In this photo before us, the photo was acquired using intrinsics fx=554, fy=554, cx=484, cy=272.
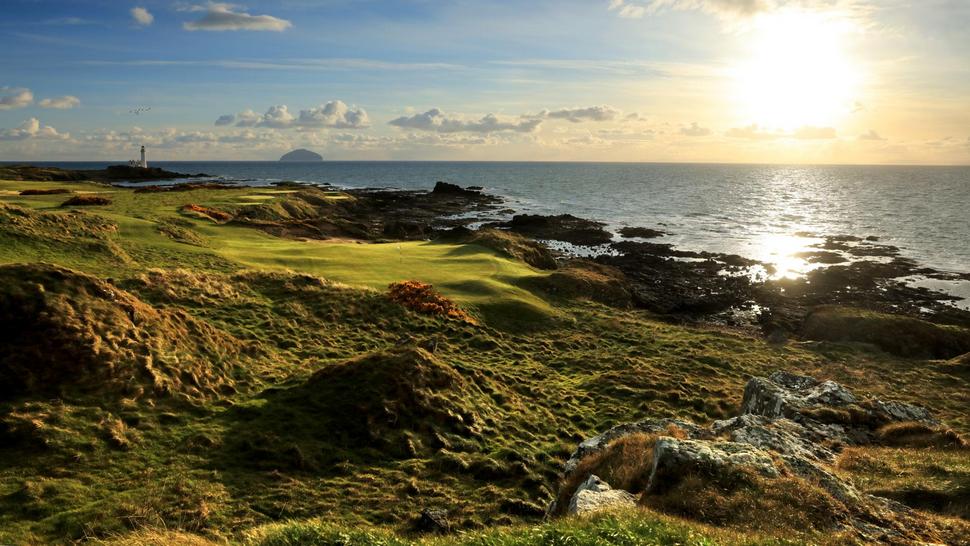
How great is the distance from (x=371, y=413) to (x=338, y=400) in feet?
4.50

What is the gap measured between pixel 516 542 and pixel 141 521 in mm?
8960

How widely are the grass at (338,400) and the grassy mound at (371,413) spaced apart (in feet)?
0.23

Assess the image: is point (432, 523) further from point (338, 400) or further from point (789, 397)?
point (789, 397)

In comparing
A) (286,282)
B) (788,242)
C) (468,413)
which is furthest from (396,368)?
(788,242)

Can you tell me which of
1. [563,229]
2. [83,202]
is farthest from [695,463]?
[563,229]

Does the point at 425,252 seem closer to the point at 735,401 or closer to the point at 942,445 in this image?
the point at 735,401

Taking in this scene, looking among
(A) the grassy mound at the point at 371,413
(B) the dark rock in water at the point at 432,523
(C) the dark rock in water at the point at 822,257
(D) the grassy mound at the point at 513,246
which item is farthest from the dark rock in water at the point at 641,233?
(B) the dark rock in water at the point at 432,523

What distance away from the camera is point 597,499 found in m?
11.3

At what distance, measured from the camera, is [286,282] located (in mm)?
32312

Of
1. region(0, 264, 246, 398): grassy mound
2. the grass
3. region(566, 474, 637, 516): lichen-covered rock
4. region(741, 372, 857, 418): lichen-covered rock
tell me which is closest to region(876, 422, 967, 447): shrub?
region(741, 372, 857, 418): lichen-covered rock

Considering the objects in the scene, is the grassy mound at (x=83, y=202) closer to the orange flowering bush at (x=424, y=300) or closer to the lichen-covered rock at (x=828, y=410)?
the orange flowering bush at (x=424, y=300)

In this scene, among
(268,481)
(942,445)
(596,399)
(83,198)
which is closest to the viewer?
(268,481)

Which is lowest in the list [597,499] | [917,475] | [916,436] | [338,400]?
[338,400]

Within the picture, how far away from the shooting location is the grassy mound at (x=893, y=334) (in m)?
34.5
